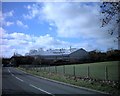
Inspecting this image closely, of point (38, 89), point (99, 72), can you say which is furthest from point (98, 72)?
point (38, 89)

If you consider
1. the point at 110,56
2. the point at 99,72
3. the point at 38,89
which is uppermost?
the point at 110,56

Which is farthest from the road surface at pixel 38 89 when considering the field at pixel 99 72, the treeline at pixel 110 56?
the treeline at pixel 110 56

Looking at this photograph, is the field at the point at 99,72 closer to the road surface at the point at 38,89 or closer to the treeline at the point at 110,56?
the road surface at the point at 38,89

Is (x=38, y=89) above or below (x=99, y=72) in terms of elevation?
below

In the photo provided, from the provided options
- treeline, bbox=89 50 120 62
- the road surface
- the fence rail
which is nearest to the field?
the fence rail

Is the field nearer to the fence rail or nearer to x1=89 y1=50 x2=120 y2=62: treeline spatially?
the fence rail

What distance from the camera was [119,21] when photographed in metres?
17.4

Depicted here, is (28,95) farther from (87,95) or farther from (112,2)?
(112,2)

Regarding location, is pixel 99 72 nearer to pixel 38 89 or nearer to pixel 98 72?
pixel 98 72

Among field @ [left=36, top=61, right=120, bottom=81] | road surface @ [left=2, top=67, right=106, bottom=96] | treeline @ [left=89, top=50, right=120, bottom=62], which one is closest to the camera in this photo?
road surface @ [left=2, top=67, right=106, bottom=96]

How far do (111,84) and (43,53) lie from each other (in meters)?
152

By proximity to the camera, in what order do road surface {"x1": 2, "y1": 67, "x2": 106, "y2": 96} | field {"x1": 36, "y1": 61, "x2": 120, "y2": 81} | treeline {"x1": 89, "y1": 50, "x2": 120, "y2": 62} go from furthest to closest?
treeline {"x1": 89, "y1": 50, "x2": 120, "y2": 62}, field {"x1": 36, "y1": 61, "x2": 120, "y2": 81}, road surface {"x1": 2, "y1": 67, "x2": 106, "y2": 96}

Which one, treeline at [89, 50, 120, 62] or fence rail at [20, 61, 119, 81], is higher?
treeline at [89, 50, 120, 62]

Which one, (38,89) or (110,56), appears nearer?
(38,89)
